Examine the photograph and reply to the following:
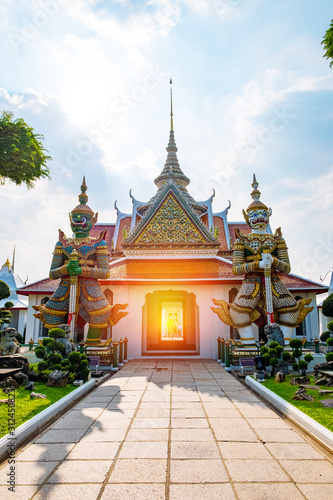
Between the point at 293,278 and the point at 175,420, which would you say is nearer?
the point at 175,420

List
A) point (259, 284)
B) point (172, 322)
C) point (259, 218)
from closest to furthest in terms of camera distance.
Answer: point (259, 284) < point (259, 218) < point (172, 322)

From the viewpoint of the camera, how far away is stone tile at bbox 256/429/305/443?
3.74 metres

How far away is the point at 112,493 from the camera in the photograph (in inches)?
104

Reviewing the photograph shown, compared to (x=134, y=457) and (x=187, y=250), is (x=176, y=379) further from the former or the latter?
(x=187, y=250)

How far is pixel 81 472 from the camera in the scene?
300 cm

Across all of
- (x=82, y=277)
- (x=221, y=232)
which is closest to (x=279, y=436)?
(x=82, y=277)

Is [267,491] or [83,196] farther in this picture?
[83,196]

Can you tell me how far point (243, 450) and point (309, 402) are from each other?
2047mm

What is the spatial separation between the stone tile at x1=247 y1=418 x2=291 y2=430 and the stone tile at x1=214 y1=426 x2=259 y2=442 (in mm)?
222

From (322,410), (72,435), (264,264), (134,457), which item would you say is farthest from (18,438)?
(264,264)

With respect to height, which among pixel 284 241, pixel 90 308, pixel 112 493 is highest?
pixel 284 241

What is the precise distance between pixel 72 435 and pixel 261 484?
2214 mm

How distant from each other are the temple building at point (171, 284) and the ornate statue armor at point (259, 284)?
80 centimetres

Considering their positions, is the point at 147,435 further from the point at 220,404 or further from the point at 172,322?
the point at 172,322
